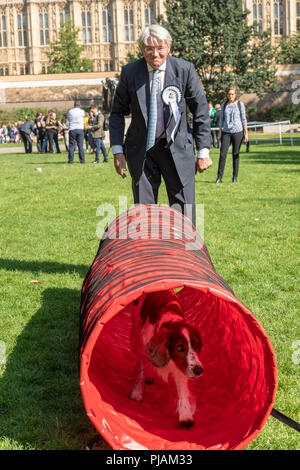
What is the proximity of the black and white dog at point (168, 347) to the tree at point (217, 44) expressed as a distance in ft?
157

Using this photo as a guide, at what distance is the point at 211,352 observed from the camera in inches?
153

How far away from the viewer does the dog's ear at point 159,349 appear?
3064mm

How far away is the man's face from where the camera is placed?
444 cm

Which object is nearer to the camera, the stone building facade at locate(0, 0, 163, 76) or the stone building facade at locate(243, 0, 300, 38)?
the stone building facade at locate(243, 0, 300, 38)

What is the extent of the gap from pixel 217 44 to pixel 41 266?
4742 centimetres

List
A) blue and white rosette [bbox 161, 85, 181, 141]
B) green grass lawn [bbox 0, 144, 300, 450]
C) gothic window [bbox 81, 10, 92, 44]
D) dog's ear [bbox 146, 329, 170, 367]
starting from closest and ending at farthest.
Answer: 1. dog's ear [bbox 146, 329, 170, 367]
2. green grass lawn [bbox 0, 144, 300, 450]
3. blue and white rosette [bbox 161, 85, 181, 141]
4. gothic window [bbox 81, 10, 92, 44]

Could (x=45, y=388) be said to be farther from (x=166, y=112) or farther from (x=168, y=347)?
(x=166, y=112)

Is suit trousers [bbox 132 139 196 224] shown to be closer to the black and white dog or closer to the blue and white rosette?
the blue and white rosette

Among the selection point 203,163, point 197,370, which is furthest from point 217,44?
point 197,370

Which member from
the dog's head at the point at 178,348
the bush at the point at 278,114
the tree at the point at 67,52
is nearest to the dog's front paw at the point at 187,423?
the dog's head at the point at 178,348

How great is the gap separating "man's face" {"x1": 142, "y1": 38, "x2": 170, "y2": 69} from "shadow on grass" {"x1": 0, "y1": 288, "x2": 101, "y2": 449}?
2.13 metres

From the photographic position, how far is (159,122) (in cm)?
473

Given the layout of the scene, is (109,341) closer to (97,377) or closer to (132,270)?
(97,377)

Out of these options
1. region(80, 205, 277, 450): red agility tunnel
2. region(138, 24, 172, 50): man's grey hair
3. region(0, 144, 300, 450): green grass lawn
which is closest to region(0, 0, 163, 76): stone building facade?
region(0, 144, 300, 450): green grass lawn
